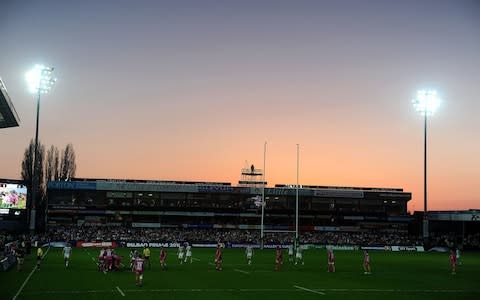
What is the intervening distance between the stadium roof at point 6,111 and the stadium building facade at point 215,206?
7904cm

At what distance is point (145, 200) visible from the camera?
116000mm

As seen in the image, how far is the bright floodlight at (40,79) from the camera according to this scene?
53781 millimetres

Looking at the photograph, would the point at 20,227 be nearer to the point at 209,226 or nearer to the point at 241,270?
the point at 209,226

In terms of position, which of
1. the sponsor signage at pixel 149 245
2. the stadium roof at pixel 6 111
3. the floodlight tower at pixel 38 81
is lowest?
the sponsor signage at pixel 149 245

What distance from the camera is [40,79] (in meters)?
54.4

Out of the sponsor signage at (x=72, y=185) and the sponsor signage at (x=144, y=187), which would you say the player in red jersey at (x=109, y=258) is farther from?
the sponsor signage at (x=144, y=187)

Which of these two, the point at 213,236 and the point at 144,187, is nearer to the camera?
the point at 213,236

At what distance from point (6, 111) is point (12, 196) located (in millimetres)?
48409

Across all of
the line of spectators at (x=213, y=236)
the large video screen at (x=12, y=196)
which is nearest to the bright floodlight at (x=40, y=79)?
the large video screen at (x=12, y=196)

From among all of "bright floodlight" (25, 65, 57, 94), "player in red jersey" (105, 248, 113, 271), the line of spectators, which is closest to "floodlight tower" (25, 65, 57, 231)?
"bright floodlight" (25, 65, 57, 94)

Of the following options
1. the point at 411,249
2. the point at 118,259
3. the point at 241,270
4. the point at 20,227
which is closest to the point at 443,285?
the point at 241,270

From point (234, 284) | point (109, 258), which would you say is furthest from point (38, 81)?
point (234, 284)

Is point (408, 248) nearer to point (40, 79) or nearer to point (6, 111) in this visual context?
point (40, 79)

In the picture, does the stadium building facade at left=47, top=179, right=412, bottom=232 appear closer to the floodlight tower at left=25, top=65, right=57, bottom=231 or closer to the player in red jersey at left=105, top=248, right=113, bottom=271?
the floodlight tower at left=25, top=65, right=57, bottom=231
